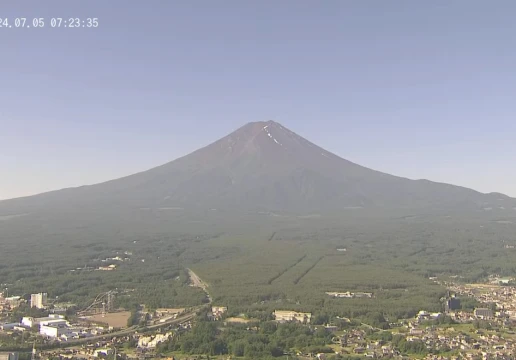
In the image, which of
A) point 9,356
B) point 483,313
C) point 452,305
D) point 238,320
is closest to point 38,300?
point 238,320

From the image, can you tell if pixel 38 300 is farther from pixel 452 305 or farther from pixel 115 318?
pixel 452 305

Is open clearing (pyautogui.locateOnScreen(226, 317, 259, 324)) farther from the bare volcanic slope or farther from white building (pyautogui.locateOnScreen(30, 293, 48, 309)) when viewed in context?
the bare volcanic slope

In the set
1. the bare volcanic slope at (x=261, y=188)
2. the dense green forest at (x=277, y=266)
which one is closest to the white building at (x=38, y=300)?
the dense green forest at (x=277, y=266)

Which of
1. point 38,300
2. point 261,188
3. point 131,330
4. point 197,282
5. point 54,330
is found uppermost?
point 261,188

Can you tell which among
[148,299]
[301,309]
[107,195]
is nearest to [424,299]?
[301,309]

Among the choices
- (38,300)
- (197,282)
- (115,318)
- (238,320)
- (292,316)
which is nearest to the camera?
(238,320)

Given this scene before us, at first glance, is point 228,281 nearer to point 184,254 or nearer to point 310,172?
point 184,254

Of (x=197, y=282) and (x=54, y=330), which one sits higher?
(x=197, y=282)
